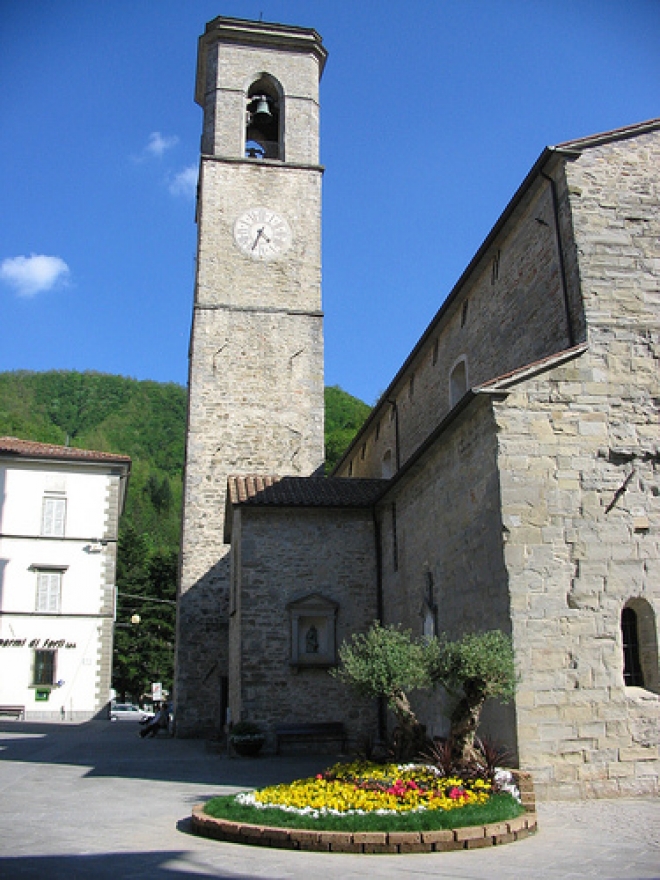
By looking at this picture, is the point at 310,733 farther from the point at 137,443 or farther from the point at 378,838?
the point at 137,443

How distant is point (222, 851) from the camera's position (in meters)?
6.62

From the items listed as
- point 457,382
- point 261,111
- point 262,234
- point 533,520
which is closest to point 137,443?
point 261,111

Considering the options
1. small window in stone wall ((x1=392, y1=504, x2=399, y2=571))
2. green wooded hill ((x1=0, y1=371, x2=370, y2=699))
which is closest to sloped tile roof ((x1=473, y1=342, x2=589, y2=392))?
small window in stone wall ((x1=392, y1=504, x2=399, y2=571))

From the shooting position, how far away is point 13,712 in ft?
78.6

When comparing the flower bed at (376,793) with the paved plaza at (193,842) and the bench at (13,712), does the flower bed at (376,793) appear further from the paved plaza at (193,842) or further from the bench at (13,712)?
the bench at (13,712)

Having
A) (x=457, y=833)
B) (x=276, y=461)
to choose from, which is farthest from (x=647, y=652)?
(x=276, y=461)

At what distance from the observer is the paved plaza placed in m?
5.81

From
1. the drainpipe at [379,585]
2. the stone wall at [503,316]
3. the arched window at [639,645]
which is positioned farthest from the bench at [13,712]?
the arched window at [639,645]

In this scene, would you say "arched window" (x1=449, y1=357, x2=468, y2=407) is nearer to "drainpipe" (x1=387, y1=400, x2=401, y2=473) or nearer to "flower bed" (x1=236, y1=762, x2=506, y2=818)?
"drainpipe" (x1=387, y1=400, x2=401, y2=473)

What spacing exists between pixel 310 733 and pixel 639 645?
768cm

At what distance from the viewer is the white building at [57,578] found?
2453 centimetres

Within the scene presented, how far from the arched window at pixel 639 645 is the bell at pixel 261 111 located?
70.7 feet

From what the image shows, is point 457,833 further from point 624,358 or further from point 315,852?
point 624,358

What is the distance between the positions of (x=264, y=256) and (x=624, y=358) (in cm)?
1555
